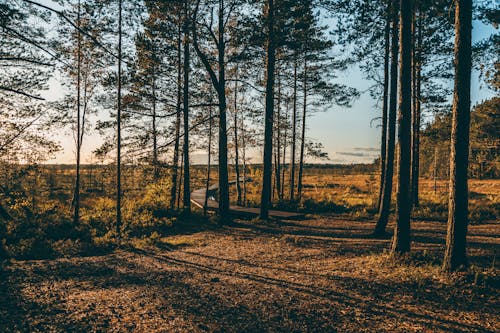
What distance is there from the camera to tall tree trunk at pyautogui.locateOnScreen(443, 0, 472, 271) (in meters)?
5.73

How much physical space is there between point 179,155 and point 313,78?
26.8 ft

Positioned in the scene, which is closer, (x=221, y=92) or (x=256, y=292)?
(x=256, y=292)

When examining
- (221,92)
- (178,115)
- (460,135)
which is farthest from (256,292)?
(178,115)

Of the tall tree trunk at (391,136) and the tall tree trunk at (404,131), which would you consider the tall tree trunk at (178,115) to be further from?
the tall tree trunk at (404,131)

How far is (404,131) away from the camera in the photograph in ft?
24.2

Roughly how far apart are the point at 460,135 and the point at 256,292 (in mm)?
4922

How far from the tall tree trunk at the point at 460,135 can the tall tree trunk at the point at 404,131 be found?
1.42 meters

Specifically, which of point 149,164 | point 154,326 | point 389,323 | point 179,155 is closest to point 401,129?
point 389,323

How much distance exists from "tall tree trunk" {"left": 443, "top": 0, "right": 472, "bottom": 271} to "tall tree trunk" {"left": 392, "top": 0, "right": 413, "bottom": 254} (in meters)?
1.42

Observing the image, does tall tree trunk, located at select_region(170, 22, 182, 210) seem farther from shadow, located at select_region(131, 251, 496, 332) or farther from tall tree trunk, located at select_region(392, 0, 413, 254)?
tall tree trunk, located at select_region(392, 0, 413, 254)

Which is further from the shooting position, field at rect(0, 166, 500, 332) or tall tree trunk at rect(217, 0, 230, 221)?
tall tree trunk at rect(217, 0, 230, 221)

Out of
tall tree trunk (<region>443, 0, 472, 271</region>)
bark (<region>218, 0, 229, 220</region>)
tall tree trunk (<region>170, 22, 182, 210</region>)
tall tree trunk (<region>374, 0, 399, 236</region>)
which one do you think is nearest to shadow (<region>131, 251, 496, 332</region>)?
tall tree trunk (<region>443, 0, 472, 271</region>)

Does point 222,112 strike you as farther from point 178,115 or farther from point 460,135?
point 460,135

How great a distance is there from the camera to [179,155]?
14.7 m
